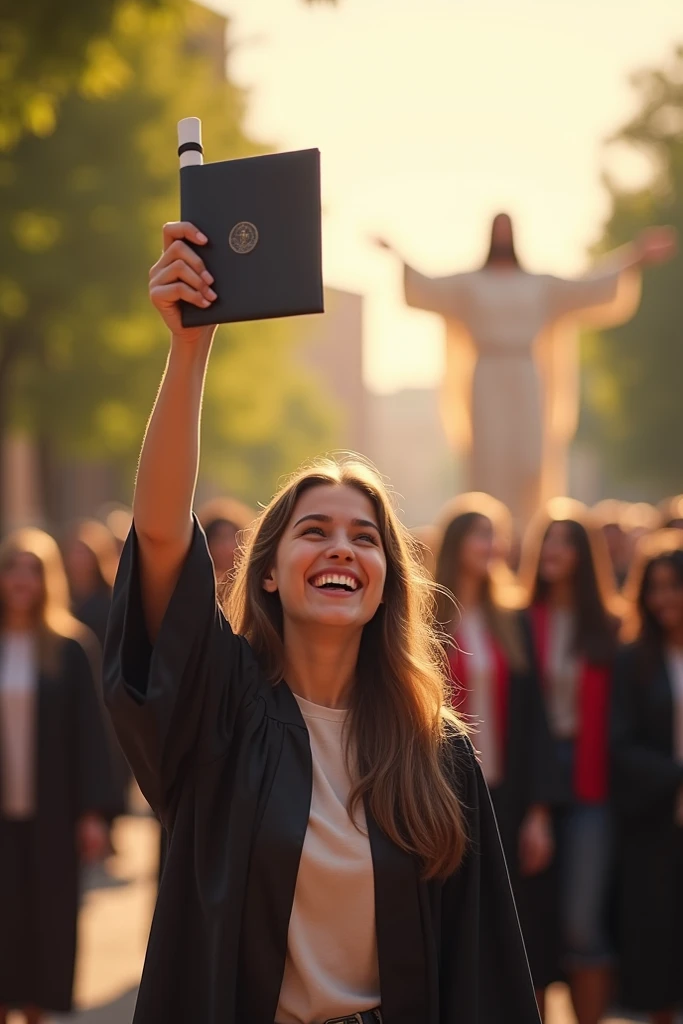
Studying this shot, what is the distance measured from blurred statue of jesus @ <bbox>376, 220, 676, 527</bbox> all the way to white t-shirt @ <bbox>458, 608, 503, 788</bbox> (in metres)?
3.36

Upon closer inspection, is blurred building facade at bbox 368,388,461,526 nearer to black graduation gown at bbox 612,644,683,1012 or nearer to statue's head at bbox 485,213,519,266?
statue's head at bbox 485,213,519,266

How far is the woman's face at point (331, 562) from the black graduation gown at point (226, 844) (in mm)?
178

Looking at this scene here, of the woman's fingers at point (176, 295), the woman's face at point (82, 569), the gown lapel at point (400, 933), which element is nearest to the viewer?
the woman's fingers at point (176, 295)

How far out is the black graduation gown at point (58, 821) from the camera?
6.10m

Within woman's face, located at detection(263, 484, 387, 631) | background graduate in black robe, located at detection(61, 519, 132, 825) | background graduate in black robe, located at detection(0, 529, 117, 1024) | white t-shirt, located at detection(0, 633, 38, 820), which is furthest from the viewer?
background graduate in black robe, located at detection(61, 519, 132, 825)

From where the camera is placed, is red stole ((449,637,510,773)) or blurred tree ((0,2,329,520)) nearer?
red stole ((449,637,510,773))

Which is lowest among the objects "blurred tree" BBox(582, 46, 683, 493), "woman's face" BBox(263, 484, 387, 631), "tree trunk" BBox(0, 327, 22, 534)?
"woman's face" BBox(263, 484, 387, 631)

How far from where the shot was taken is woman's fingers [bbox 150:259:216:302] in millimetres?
2725

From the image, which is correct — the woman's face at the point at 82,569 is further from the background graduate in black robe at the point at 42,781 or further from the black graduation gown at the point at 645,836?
the black graduation gown at the point at 645,836

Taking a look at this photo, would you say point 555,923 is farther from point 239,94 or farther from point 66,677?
point 239,94

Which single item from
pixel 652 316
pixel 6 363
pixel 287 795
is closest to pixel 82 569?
pixel 287 795

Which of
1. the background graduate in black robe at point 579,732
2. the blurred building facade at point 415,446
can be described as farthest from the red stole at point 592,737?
the blurred building facade at point 415,446

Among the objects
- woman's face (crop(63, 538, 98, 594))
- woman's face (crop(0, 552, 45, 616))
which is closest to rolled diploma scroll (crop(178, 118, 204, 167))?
woman's face (crop(0, 552, 45, 616))

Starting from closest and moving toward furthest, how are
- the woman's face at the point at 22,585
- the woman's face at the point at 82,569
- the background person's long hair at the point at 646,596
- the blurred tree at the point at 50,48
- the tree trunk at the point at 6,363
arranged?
the background person's long hair at the point at 646,596, the woman's face at the point at 22,585, the blurred tree at the point at 50,48, the woman's face at the point at 82,569, the tree trunk at the point at 6,363
